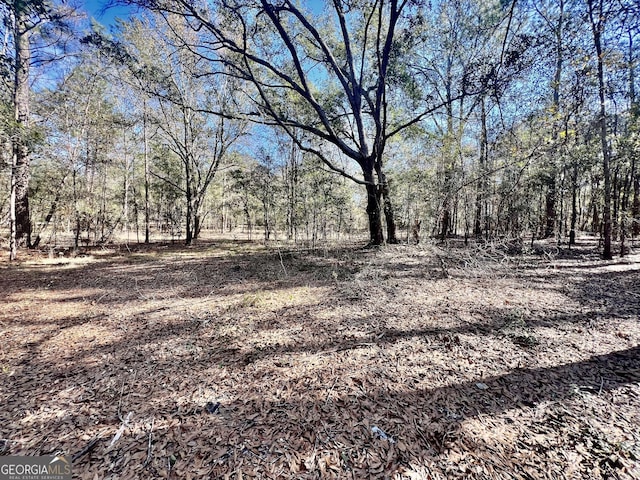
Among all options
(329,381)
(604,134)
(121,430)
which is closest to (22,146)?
(121,430)

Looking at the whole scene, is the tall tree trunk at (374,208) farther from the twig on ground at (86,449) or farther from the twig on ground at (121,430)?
the twig on ground at (86,449)

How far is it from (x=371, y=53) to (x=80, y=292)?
10.1m

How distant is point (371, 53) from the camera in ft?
28.0

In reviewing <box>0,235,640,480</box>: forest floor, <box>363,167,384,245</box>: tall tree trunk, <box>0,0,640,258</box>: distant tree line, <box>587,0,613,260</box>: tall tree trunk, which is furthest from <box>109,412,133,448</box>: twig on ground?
<box>587,0,613,260</box>: tall tree trunk

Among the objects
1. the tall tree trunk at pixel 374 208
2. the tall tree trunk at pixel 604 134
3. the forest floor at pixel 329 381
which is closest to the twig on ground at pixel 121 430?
the forest floor at pixel 329 381

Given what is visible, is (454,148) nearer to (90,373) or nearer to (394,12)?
(394,12)

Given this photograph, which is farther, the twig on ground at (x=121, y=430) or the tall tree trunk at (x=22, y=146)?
the tall tree trunk at (x=22, y=146)

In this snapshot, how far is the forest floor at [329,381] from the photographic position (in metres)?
1.56

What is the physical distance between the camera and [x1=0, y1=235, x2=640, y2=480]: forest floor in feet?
5.10

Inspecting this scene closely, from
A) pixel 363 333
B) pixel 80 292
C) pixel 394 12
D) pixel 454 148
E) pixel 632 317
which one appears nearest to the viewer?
pixel 363 333

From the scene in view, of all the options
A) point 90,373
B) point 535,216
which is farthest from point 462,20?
point 90,373

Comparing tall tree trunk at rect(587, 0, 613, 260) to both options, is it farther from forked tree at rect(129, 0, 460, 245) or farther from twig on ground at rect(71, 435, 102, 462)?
twig on ground at rect(71, 435, 102, 462)

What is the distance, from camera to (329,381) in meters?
2.23

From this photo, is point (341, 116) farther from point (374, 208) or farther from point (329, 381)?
point (329, 381)
